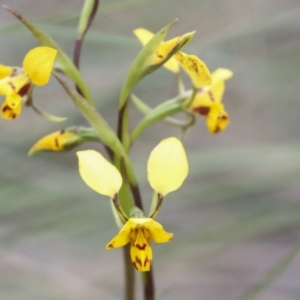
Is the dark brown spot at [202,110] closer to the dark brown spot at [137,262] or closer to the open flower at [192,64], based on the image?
the open flower at [192,64]

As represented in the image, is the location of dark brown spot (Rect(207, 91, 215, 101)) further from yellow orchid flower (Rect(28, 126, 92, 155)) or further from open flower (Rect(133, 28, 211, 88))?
yellow orchid flower (Rect(28, 126, 92, 155))

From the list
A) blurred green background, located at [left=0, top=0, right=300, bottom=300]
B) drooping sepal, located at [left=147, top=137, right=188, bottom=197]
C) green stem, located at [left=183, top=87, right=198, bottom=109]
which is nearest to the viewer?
drooping sepal, located at [left=147, top=137, right=188, bottom=197]

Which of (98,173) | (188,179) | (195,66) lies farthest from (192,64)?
(188,179)

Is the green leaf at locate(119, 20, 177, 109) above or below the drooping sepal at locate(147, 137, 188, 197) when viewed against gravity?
above

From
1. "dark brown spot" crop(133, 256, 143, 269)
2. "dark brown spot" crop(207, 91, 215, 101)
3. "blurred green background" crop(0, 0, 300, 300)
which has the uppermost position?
"blurred green background" crop(0, 0, 300, 300)

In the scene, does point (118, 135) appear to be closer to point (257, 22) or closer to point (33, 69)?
point (33, 69)

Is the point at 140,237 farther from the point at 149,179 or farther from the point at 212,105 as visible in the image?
the point at 212,105

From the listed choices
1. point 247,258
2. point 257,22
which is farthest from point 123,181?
point 247,258

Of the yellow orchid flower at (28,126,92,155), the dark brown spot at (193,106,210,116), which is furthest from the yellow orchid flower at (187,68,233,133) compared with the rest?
the yellow orchid flower at (28,126,92,155)
